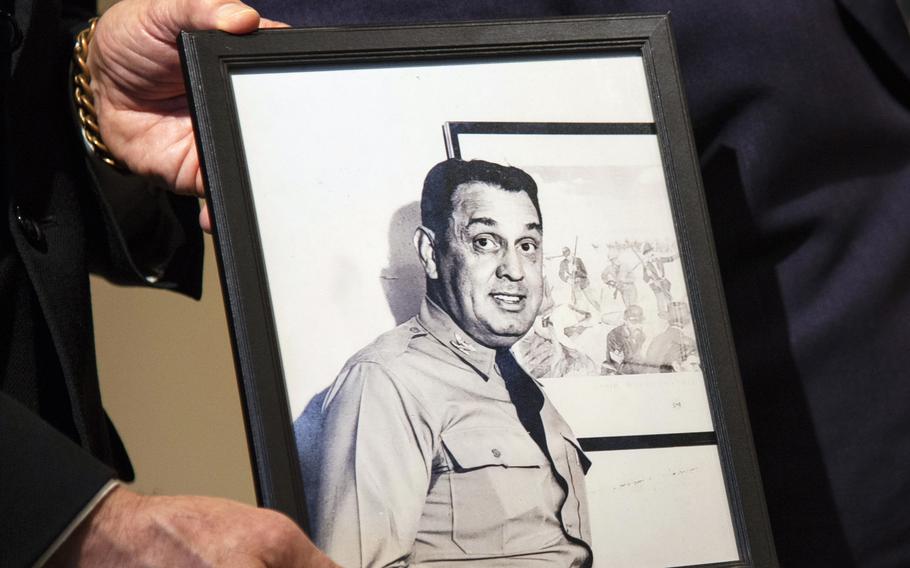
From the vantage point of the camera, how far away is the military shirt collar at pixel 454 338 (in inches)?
21.2

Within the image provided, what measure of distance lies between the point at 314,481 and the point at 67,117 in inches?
19.3

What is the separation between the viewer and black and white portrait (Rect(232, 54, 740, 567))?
51cm

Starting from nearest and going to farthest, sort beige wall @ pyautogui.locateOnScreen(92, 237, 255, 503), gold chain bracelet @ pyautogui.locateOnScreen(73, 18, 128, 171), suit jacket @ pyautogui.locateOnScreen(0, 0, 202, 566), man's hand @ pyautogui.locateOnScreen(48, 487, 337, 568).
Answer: man's hand @ pyautogui.locateOnScreen(48, 487, 337, 568)
suit jacket @ pyautogui.locateOnScreen(0, 0, 202, 566)
gold chain bracelet @ pyautogui.locateOnScreen(73, 18, 128, 171)
beige wall @ pyautogui.locateOnScreen(92, 237, 255, 503)

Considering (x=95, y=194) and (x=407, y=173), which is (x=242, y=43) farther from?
(x=95, y=194)

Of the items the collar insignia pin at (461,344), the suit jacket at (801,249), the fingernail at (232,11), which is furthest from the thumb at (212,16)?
the collar insignia pin at (461,344)

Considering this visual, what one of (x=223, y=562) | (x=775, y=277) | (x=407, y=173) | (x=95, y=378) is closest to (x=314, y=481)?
(x=223, y=562)

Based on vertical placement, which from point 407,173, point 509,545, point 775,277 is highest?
point 407,173

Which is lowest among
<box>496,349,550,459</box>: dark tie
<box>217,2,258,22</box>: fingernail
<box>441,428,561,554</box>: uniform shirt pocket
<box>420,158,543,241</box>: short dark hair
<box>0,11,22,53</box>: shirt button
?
<box>441,428,561,554</box>: uniform shirt pocket

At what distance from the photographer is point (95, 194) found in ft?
2.67

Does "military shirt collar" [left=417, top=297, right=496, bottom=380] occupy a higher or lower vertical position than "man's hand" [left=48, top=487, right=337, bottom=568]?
higher

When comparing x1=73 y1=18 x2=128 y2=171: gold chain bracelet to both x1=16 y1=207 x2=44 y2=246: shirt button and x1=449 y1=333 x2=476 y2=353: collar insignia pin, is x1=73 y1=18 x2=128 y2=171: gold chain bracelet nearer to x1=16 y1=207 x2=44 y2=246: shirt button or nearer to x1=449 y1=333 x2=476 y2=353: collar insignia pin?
x1=16 y1=207 x2=44 y2=246: shirt button

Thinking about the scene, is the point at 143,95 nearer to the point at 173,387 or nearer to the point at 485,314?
the point at 485,314

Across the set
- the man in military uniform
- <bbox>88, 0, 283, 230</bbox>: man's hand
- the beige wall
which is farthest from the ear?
the beige wall

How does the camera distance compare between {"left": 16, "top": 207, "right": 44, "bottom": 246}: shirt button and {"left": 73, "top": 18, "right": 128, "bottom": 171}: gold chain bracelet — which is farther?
{"left": 73, "top": 18, "right": 128, "bottom": 171}: gold chain bracelet
